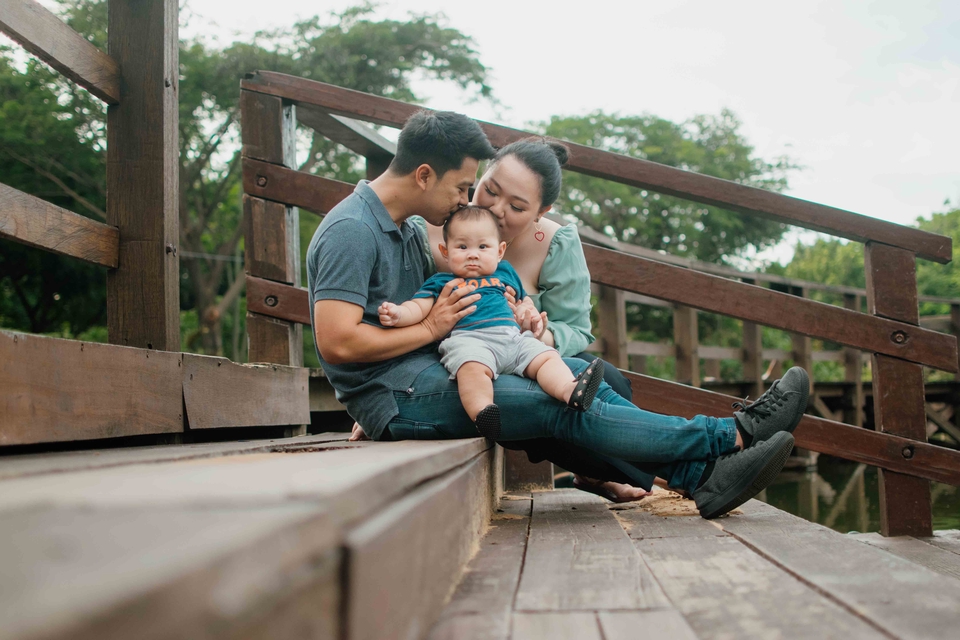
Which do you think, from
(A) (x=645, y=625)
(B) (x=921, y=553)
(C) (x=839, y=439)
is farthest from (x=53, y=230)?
(B) (x=921, y=553)

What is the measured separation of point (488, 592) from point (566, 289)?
5.22ft

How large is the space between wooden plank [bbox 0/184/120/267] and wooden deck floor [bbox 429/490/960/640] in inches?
54.7

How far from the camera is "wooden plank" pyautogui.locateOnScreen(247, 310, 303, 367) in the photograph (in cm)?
315

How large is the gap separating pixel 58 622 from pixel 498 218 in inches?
92.3

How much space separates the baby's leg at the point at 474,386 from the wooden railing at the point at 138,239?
0.74m

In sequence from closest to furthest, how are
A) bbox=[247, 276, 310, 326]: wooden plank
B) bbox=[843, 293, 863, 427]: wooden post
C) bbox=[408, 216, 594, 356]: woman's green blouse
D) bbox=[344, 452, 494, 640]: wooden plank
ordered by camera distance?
bbox=[344, 452, 494, 640]: wooden plank < bbox=[408, 216, 594, 356]: woman's green blouse < bbox=[247, 276, 310, 326]: wooden plank < bbox=[843, 293, 863, 427]: wooden post

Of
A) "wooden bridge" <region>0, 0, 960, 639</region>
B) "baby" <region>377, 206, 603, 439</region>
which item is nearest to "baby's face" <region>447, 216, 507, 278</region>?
"baby" <region>377, 206, 603, 439</region>

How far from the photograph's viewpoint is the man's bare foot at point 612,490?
2643 mm

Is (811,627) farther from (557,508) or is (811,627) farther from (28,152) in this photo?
(28,152)

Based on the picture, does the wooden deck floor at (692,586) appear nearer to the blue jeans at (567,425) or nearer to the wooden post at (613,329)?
the blue jeans at (567,425)

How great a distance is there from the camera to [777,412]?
2252 mm

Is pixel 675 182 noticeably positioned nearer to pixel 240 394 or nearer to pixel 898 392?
pixel 898 392

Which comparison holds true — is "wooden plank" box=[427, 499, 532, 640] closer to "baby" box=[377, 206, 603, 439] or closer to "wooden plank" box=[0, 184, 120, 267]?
"baby" box=[377, 206, 603, 439]

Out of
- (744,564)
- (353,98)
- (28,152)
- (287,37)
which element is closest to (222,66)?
(287,37)
